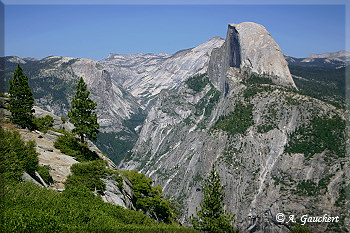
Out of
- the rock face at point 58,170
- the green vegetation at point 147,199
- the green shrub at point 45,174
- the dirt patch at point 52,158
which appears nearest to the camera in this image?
the green shrub at point 45,174

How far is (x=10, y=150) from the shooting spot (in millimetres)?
24656

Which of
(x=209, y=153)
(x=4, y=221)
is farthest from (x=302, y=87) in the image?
(x=4, y=221)

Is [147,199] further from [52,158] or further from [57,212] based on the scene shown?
[57,212]

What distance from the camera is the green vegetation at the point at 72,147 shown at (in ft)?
124

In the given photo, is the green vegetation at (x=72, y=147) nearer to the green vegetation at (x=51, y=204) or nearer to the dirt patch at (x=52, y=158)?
the dirt patch at (x=52, y=158)

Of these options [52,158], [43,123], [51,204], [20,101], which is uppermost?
[20,101]

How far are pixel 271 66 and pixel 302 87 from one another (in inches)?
1118

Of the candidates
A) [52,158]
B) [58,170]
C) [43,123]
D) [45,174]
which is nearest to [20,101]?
[43,123]

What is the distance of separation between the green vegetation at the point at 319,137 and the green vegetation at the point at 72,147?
105367 millimetres

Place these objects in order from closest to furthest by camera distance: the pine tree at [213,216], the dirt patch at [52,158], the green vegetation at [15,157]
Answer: the green vegetation at [15,157], the dirt patch at [52,158], the pine tree at [213,216]

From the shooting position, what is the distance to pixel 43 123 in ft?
151

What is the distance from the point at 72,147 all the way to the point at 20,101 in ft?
31.0

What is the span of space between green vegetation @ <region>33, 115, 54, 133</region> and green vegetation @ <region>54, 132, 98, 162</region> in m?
3.94

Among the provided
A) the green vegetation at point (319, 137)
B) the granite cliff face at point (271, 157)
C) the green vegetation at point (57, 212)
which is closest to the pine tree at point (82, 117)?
the green vegetation at point (57, 212)
